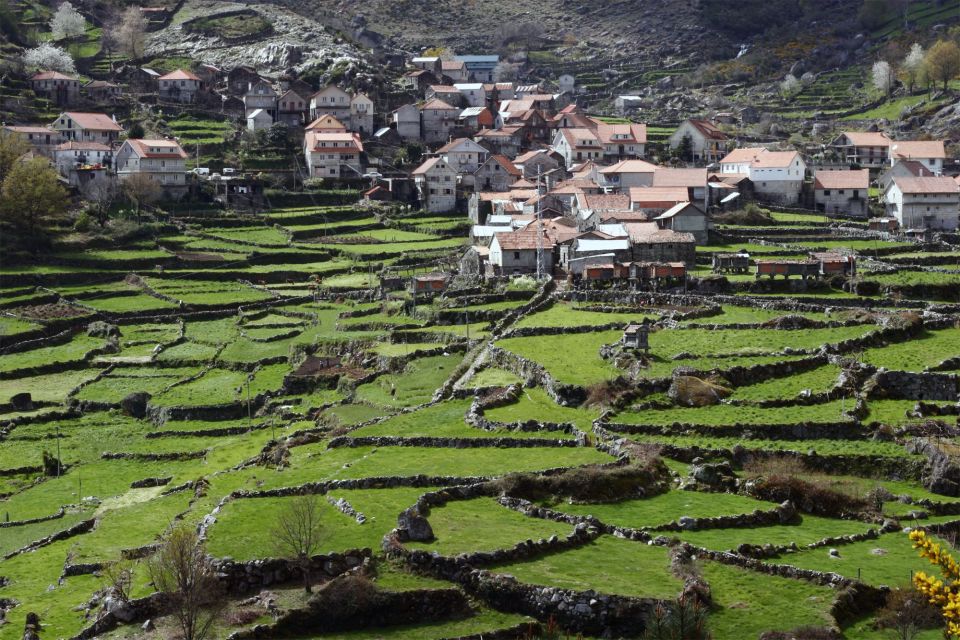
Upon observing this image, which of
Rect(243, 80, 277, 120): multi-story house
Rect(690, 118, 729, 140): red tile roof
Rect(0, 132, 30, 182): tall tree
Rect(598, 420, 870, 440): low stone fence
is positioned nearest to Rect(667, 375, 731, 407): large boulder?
Rect(598, 420, 870, 440): low stone fence

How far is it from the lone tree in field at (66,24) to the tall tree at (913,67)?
10204cm

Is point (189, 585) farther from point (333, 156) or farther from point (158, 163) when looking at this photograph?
point (333, 156)

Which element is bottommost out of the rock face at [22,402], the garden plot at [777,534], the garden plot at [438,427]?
the rock face at [22,402]

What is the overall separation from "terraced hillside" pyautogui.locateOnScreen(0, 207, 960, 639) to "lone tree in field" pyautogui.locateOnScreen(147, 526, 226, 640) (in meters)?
0.71

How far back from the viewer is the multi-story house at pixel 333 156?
429ft

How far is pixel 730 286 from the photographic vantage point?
83312mm

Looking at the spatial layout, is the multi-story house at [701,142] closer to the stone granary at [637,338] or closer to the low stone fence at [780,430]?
the stone granary at [637,338]

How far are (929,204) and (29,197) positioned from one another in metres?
72.9

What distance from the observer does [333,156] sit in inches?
5172

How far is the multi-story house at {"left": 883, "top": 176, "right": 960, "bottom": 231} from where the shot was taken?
108m

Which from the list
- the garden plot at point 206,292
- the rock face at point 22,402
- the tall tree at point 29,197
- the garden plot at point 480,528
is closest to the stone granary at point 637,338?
the garden plot at point 480,528

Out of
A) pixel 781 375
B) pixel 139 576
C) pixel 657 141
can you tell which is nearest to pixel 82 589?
pixel 139 576

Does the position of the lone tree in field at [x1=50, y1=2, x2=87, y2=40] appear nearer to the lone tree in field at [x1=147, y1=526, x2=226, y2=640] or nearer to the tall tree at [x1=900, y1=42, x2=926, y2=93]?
the tall tree at [x1=900, y1=42, x2=926, y2=93]

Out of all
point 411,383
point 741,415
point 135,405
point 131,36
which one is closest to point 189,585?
point 741,415
